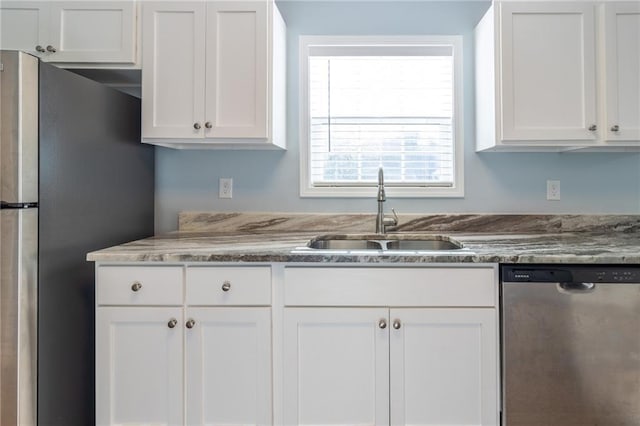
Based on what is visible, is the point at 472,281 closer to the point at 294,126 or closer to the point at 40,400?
the point at 294,126

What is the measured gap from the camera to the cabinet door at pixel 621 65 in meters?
1.88

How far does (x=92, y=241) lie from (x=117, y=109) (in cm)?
62

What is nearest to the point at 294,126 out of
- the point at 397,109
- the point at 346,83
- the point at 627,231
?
the point at 346,83

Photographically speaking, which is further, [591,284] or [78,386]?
[78,386]

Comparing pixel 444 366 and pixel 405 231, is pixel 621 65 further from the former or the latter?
pixel 444 366

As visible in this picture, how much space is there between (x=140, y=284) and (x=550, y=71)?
2.01m

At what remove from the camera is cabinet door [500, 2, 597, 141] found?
189 centimetres

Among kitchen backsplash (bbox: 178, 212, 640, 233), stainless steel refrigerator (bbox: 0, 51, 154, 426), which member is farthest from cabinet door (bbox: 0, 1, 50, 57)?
kitchen backsplash (bbox: 178, 212, 640, 233)

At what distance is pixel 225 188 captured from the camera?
2316 millimetres

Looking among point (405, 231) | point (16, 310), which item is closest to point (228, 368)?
point (16, 310)

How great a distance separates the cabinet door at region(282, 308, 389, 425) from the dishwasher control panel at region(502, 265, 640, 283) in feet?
→ 1.88

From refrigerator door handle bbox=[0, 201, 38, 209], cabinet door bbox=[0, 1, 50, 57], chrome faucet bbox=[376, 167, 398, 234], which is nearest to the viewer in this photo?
refrigerator door handle bbox=[0, 201, 38, 209]

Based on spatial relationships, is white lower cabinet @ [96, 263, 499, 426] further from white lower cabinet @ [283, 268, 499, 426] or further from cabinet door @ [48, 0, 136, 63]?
cabinet door @ [48, 0, 136, 63]

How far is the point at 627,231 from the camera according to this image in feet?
7.26
